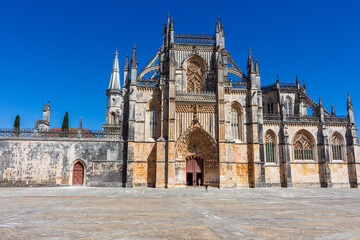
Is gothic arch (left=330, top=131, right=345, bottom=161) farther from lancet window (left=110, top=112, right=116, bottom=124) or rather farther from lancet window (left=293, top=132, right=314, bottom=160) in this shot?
lancet window (left=110, top=112, right=116, bottom=124)

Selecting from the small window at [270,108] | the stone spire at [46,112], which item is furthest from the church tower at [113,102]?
the small window at [270,108]

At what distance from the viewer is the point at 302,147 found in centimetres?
3659

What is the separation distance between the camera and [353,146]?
1428 inches

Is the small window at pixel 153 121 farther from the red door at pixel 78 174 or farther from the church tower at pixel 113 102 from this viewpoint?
the church tower at pixel 113 102

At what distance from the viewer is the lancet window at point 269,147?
117ft

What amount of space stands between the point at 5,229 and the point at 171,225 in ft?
16.6

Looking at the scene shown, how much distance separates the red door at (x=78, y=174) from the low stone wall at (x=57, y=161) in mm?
461

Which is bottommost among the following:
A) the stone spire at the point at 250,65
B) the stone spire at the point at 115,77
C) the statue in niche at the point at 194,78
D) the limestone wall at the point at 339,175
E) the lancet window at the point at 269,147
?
the limestone wall at the point at 339,175

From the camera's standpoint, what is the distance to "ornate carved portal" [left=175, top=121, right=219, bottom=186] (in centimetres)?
3145

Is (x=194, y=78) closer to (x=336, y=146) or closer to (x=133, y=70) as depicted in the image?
(x=133, y=70)

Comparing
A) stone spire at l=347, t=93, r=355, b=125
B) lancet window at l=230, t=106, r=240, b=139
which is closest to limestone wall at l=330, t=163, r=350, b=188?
stone spire at l=347, t=93, r=355, b=125

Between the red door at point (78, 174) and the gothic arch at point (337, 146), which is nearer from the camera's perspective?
the red door at point (78, 174)

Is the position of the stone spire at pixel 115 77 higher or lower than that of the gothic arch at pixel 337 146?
higher

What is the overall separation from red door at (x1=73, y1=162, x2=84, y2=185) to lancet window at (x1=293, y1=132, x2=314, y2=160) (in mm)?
27319
